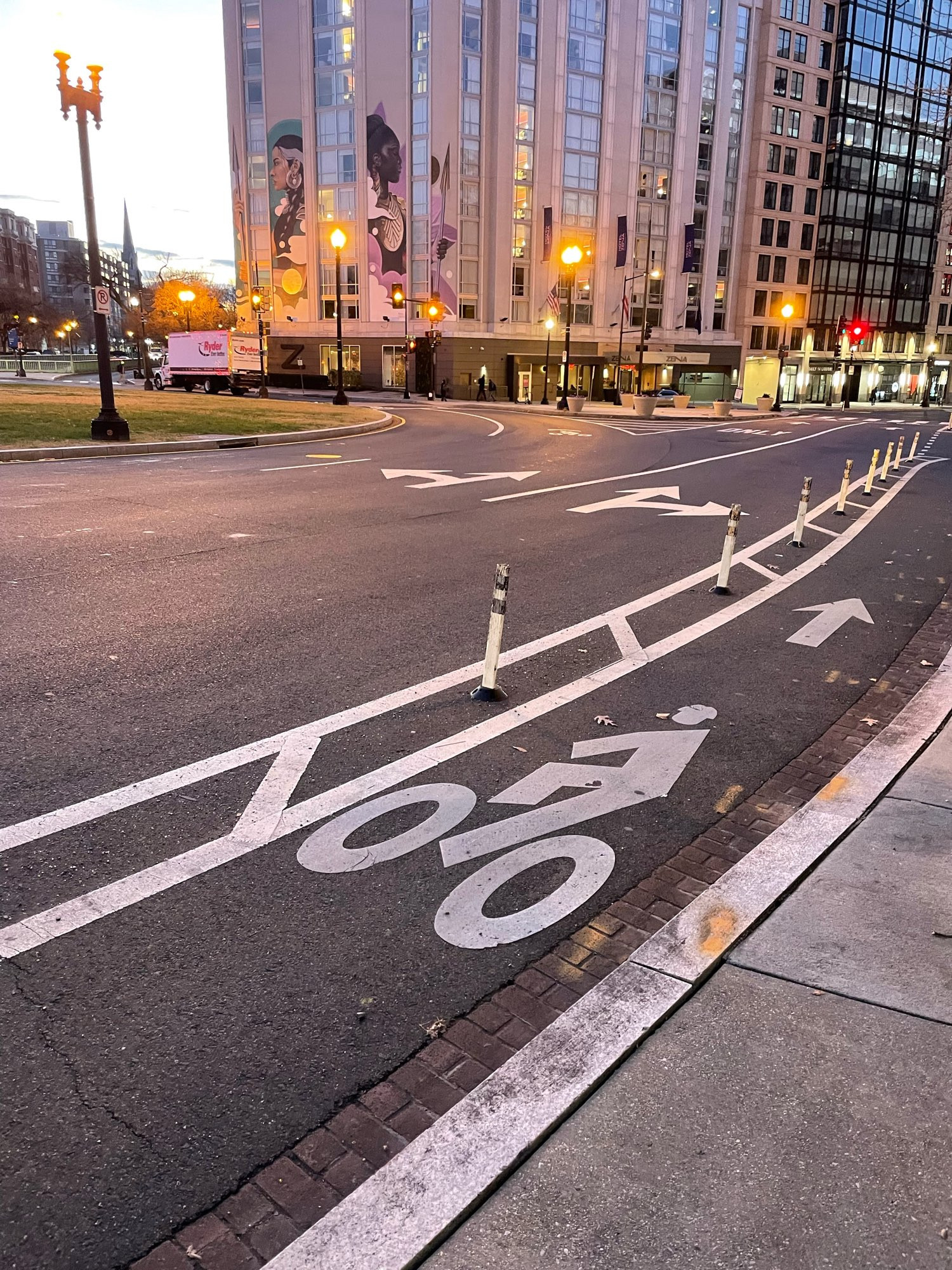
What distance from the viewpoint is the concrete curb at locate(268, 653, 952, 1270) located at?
2.31 m

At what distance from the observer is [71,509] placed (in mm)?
11984

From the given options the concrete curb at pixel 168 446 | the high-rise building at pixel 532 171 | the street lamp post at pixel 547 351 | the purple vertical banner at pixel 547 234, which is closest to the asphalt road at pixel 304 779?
the concrete curb at pixel 168 446

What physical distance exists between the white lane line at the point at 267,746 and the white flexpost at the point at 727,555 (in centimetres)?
52

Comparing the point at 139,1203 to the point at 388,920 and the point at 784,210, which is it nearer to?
the point at 388,920

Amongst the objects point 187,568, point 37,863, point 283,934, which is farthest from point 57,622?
point 283,934

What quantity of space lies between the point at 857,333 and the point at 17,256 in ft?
512

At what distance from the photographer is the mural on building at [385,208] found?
211 feet

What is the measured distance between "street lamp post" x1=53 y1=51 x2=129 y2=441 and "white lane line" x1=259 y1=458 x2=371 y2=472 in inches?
186

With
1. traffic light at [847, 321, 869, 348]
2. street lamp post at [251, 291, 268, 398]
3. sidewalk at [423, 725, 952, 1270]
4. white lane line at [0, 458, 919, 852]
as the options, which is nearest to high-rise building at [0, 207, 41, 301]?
street lamp post at [251, 291, 268, 398]

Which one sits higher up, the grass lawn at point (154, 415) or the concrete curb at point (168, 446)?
the grass lawn at point (154, 415)

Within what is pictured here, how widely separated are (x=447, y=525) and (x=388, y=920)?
8600 mm

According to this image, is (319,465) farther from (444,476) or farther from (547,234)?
(547,234)

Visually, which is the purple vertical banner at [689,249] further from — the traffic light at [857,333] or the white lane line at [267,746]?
the white lane line at [267,746]

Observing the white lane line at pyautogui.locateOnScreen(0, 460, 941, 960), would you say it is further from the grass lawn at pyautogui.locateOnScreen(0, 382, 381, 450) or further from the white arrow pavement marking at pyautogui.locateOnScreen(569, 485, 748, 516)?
the grass lawn at pyautogui.locateOnScreen(0, 382, 381, 450)
